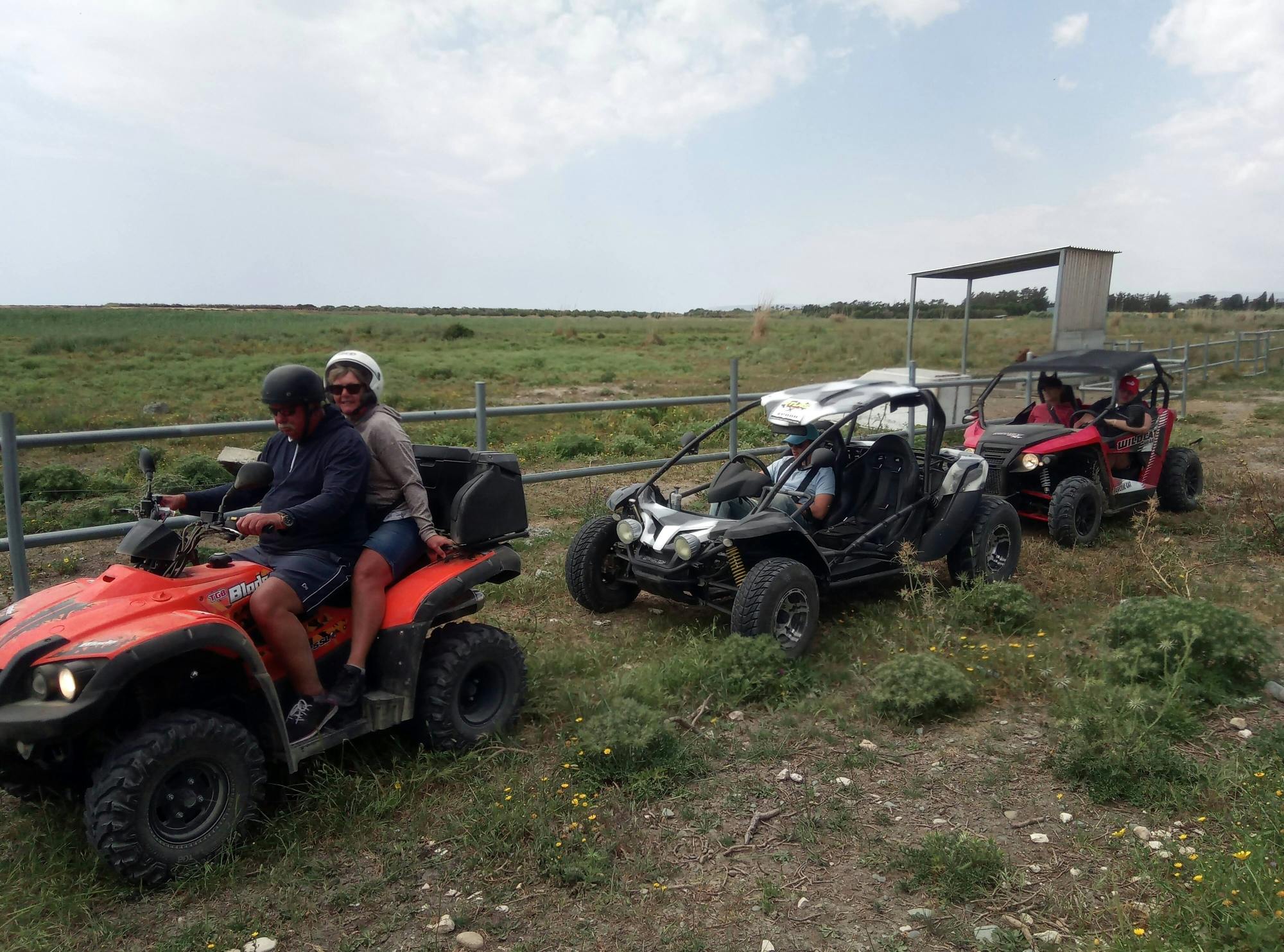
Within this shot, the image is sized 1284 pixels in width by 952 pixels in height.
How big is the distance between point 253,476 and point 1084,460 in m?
7.29

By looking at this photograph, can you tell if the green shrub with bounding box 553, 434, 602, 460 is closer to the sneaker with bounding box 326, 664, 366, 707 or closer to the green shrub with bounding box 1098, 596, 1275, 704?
the green shrub with bounding box 1098, 596, 1275, 704

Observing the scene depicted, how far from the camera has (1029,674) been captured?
4.95m

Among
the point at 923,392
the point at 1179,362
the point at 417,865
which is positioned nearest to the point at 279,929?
the point at 417,865

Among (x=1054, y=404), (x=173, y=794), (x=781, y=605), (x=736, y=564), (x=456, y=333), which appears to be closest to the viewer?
(x=173, y=794)

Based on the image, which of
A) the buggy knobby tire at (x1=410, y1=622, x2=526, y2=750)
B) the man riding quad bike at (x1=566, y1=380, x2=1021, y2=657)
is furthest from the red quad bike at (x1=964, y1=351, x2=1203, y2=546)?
the buggy knobby tire at (x1=410, y1=622, x2=526, y2=750)

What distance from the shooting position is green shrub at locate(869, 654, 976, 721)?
175 inches

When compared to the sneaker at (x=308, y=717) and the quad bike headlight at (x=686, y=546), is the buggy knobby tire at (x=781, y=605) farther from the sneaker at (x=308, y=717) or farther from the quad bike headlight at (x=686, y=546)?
the sneaker at (x=308, y=717)

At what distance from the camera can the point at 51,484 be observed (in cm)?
980

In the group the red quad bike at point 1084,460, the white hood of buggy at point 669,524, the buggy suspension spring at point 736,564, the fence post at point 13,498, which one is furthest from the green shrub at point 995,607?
the fence post at point 13,498

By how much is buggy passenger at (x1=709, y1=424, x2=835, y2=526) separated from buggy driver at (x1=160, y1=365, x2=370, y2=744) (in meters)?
2.79

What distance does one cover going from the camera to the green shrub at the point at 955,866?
310 cm

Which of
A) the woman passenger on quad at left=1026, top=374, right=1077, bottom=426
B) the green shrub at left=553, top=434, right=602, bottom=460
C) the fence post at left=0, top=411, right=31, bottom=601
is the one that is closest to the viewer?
the fence post at left=0, top=411, right=31, bottom=601

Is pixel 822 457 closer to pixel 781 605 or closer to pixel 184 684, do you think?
pixel 781 605

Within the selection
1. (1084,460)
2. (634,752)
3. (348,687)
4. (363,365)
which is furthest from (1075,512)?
(348,687)
